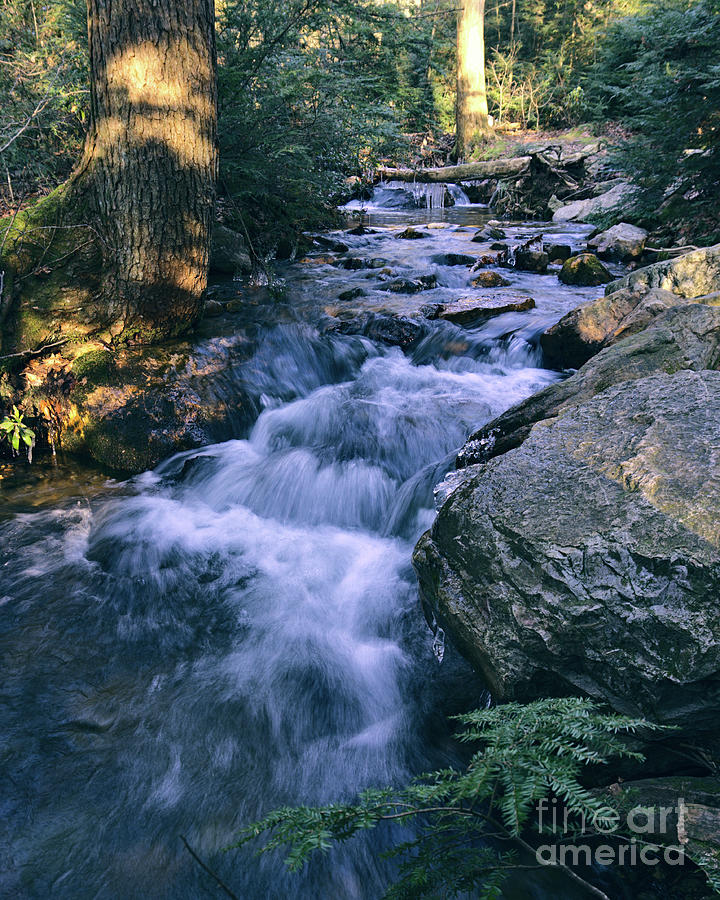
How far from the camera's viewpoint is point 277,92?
21.2 feet

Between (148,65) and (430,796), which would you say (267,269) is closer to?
(148,65)

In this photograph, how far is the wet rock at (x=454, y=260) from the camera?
31.6 ft

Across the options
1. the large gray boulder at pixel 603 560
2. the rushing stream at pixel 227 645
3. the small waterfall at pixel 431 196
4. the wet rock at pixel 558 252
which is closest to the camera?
the large gray boulder at pixel 603 560

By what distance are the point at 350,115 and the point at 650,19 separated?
5.19m

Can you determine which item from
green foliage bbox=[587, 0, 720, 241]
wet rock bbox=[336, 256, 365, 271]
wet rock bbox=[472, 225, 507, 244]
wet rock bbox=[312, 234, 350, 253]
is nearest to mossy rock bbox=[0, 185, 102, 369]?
wet rock bbox=[336, 256, 365, 271]

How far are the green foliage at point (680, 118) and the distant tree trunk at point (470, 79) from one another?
13.6 metres

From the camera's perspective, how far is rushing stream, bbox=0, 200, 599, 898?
6.83ft

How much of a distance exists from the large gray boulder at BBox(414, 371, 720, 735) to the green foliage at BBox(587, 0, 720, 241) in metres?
6.64

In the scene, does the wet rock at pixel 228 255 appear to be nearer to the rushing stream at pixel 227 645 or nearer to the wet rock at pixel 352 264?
the wet rock at pixel 352 264

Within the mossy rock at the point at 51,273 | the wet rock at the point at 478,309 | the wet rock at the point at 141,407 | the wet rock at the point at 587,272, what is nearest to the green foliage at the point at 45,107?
the mossy rock at the point at 51,273

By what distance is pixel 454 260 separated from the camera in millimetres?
9664

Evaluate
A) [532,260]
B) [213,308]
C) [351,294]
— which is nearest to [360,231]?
[532,260]

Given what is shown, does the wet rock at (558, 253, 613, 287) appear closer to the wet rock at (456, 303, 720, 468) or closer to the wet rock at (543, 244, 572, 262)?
the wet rock at (543, 244, 572, 262)

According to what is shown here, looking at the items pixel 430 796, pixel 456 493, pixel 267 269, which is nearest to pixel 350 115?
pixel 267 269
